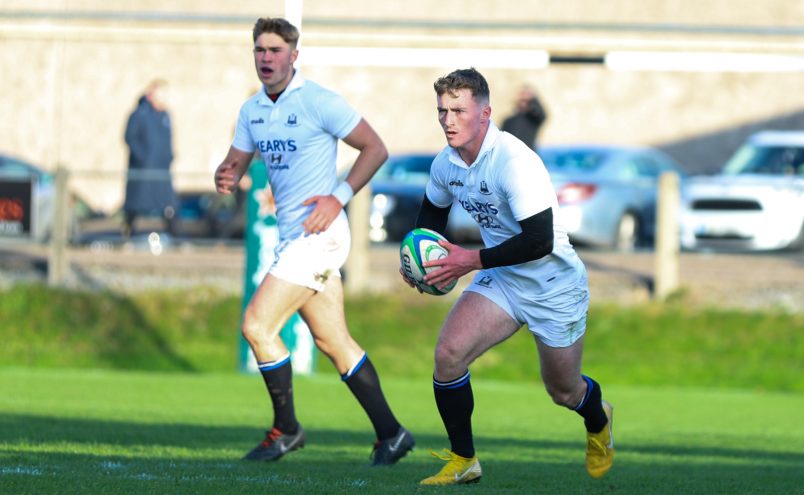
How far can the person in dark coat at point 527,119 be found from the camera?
1730 centimetres

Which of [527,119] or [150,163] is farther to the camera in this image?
[150,163]

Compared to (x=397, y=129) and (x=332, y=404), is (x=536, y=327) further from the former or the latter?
(x=397, y=129)

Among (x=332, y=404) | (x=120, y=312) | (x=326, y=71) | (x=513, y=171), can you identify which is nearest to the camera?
(x=513, y=171)

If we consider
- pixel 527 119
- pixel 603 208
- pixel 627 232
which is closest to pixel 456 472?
pixel 527 119

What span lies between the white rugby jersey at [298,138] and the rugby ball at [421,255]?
3.80 ft

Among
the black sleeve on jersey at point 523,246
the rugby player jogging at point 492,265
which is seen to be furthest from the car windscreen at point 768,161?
the black sleeve on jersey at point 523,246

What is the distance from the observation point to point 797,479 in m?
7.71

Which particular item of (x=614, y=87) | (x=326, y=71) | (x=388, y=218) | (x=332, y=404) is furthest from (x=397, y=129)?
(x=332, y=404)

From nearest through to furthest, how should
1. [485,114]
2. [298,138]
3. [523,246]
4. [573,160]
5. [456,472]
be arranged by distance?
[523,246], [485,114], [456,472], [298,138], [573,160]

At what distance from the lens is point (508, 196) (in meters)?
6.96

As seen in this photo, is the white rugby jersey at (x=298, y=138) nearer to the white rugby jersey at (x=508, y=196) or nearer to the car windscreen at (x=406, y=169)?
the white rugby jersey at (x=508, y=196)

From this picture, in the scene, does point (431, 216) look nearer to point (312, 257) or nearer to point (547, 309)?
point (547, 309)

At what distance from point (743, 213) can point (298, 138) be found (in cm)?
1112

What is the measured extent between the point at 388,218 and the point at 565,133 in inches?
633
